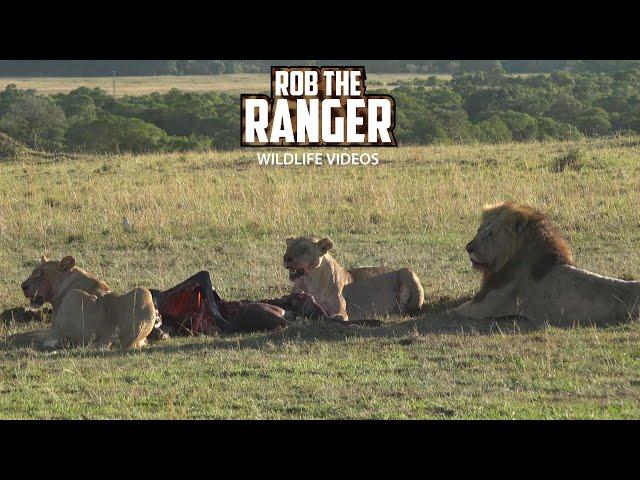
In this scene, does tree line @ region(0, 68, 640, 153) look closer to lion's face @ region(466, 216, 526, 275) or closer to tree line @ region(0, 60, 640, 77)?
tree line @ region(0, 60, 640, 77)

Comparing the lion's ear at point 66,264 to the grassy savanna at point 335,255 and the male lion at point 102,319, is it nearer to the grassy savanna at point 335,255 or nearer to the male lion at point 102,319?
the male lion at point 102,319

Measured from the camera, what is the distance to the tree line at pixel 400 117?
37844mm

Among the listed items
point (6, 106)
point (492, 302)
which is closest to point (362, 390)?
point (492, 302)

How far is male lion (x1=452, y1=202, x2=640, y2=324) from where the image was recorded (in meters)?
9.35

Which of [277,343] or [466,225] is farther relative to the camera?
[466,225]

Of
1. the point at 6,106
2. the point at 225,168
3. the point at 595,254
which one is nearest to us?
the point at 595,254

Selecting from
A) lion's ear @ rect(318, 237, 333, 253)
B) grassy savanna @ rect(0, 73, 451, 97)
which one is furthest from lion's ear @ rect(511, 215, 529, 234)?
grassy savanna @ rect(0, 73, 451, 97)

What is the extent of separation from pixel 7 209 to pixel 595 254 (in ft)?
28.0

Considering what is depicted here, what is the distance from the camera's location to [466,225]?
15.4 m

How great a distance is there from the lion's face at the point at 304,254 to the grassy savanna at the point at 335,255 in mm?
740

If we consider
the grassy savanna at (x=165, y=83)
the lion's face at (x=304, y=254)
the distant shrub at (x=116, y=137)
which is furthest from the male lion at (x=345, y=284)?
the grassy savanna at (x=165, y=83)

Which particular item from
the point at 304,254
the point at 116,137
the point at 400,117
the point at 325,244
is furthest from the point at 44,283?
the point at 400,117

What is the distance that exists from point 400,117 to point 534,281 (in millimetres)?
33437

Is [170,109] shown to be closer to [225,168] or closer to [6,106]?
[6,106]
